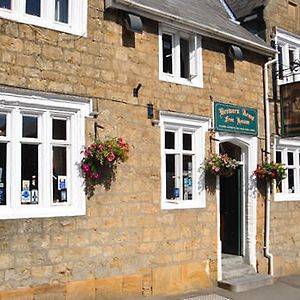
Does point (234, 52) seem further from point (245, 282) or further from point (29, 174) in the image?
point (29, 174)

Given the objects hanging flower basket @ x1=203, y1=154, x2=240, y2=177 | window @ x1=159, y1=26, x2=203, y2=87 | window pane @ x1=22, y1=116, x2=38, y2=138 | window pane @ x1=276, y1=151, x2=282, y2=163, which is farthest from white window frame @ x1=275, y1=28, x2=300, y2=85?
window pane @ x1=22, y1=116, x2=38, y2=138

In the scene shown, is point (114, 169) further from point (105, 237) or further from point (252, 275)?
point (252, 275)

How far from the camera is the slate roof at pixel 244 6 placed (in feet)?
43.5

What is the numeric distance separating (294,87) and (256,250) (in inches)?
168

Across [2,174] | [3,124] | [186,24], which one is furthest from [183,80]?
[2,174]

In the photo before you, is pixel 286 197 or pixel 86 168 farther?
pixel 286 197

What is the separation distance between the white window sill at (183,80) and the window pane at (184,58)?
0.23 meters

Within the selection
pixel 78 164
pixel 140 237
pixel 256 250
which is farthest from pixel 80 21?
pixel 256 250

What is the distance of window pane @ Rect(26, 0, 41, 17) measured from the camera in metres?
8.49

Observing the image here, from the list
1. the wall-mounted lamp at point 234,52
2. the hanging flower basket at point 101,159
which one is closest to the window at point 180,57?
the wall-mounted lamp at point 234,52

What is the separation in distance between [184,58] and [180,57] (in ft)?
0.57

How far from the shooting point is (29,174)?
328 inches

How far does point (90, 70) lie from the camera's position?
9.06m

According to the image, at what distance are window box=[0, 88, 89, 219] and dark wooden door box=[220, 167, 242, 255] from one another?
5.02m
